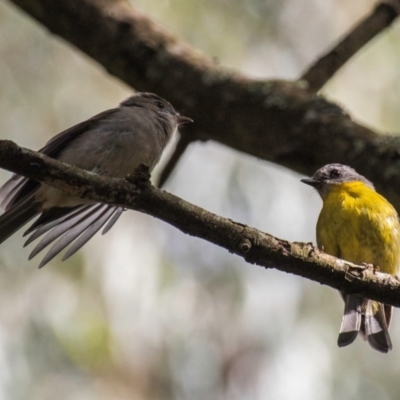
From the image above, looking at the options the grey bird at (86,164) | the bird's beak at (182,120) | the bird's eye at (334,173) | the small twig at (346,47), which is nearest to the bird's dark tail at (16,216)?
the grey bird at (86,164)

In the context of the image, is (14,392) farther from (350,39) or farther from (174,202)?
(350,39)

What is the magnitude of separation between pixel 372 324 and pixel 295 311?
1676mm

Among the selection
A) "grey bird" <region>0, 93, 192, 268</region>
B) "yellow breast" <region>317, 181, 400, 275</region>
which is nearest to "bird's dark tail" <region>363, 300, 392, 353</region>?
"yellow breast" <region>317, 181, 400, 275</region>

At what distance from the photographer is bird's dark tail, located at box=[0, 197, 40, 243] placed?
4.29 meters

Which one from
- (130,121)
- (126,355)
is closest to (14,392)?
(126,355)

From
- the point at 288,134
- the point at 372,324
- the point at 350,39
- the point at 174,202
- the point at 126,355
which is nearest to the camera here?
the point at 174,202

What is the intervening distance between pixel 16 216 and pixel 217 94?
1.50 m

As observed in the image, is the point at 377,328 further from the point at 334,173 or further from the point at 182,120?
the point at 182,120

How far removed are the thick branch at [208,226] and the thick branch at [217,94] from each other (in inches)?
55.2

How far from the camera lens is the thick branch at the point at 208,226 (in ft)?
9.14

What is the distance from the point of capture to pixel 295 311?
19.5 feet

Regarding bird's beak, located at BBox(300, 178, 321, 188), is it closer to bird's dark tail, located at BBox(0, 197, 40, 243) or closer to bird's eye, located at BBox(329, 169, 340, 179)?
bird's eye, located at BBox(329, 169, 340, 179)

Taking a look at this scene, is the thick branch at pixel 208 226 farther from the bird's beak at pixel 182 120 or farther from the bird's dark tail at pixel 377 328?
the bird's beak at pixel 182 120

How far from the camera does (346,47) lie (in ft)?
16.8
